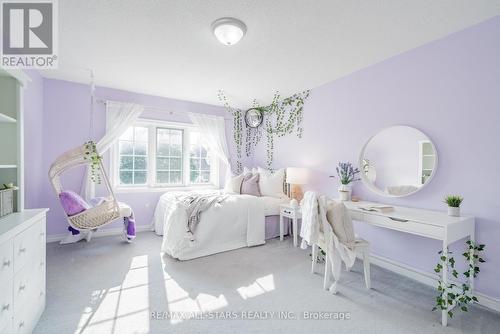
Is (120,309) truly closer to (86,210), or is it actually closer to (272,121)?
(86,210)

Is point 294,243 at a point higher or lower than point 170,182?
lower

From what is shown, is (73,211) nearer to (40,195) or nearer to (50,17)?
(40,195)

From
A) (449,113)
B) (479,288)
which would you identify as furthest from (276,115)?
(479,288)

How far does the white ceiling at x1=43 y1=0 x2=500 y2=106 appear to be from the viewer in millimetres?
1907

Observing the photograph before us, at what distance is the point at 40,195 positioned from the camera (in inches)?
137

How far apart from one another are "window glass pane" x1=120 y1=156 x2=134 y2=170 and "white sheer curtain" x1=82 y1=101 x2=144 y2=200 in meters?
0.32

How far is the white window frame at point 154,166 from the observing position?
409 centimetres

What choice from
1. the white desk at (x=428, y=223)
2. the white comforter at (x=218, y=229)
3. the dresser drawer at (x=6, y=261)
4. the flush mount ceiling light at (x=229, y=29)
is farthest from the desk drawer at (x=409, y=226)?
the dresser drawer at (x=6, y=261)

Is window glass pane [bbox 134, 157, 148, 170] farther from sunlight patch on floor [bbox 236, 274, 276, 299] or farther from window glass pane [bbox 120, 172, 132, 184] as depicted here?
sunlight patch on floor [bbox 236, 274, 276, 299]

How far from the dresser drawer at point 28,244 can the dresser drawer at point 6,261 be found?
5cm

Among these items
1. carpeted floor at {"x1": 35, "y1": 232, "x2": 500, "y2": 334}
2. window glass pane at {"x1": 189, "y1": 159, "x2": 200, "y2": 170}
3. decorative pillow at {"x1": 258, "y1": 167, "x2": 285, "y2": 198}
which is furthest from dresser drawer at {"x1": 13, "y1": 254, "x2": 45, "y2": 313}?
window glass pane at {"x1": 189, "y1": 159, "x2": 200, "y2": 170}

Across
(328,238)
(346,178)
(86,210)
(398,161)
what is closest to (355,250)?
(328,238)

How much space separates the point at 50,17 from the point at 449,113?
381 centimetres

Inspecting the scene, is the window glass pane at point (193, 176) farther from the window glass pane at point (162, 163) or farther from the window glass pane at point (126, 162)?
the window glass pane at point (126, 162)
